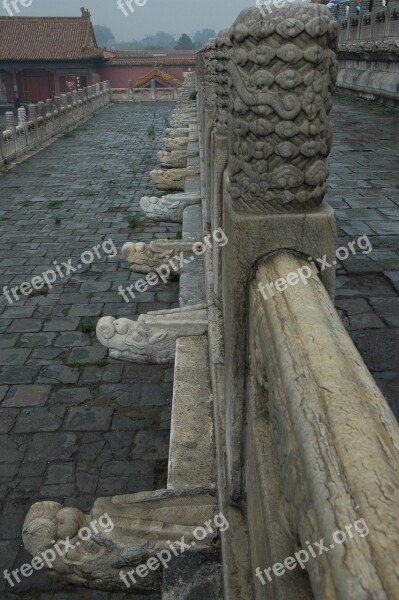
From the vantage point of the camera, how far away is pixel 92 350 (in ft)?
17.7

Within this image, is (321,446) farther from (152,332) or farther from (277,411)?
(152,332)

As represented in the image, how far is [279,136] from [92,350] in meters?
4.11

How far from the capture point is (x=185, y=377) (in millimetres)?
3486

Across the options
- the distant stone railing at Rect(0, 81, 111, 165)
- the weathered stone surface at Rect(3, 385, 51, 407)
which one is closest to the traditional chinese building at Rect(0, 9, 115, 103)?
the distant stone railing at Rect(0, 81, 111, 165)

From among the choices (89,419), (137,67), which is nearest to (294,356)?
(89,419)

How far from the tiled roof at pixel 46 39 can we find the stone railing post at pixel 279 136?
3623 centimetres

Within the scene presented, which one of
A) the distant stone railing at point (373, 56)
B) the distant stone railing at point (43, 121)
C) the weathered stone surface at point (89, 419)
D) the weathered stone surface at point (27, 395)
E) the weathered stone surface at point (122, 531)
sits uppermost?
the distant stone railing at point (373, 56)

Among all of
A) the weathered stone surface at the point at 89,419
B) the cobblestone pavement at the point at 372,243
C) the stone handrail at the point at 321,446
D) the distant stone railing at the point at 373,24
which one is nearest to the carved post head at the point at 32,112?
the distant stone railing at the point at 373,24

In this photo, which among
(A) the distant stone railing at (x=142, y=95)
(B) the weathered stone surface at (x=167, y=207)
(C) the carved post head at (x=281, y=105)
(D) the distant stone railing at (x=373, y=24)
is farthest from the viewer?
(A) the distant stone railing at (x=142, y=95)

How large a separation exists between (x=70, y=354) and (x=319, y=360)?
4.38m

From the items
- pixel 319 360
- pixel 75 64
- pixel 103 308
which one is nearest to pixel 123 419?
pixel 103 308

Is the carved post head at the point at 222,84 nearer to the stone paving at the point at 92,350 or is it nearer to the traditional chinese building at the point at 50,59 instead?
the stone paving at the point at 92,350

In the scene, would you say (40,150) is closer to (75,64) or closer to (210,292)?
(210,292)

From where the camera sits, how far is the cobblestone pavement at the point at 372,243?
3.40 m
